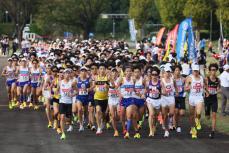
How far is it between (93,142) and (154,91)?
201 centimetres

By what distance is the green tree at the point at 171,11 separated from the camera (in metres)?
63.4

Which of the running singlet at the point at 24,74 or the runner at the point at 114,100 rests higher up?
the running singlet at the point at 24,74

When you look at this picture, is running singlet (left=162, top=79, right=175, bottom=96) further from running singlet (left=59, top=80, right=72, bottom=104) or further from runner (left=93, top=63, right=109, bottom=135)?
running singlet (left=59, top=80, right=72, bottom=104)

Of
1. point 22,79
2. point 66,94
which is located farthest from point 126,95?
point 22,79

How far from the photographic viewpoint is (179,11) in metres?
63.7

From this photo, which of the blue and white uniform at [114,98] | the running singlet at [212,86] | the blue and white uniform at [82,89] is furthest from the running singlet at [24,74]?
the running singlet at [212,86]

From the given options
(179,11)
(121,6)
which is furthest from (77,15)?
(179,11)

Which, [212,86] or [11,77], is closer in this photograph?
[212,86]

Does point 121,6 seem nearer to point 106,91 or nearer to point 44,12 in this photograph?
point 44,12

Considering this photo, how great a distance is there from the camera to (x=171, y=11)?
6488 centimetres

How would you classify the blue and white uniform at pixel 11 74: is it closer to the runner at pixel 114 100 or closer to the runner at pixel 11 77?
the runner at pixel 11 77

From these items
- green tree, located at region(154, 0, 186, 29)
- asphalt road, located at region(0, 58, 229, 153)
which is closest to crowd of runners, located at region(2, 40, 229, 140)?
asphalt road, located at region(0, 58, 229, 153)

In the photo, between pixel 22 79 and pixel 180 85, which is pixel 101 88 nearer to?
pixel 180 85

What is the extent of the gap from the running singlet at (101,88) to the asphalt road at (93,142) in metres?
0.94
